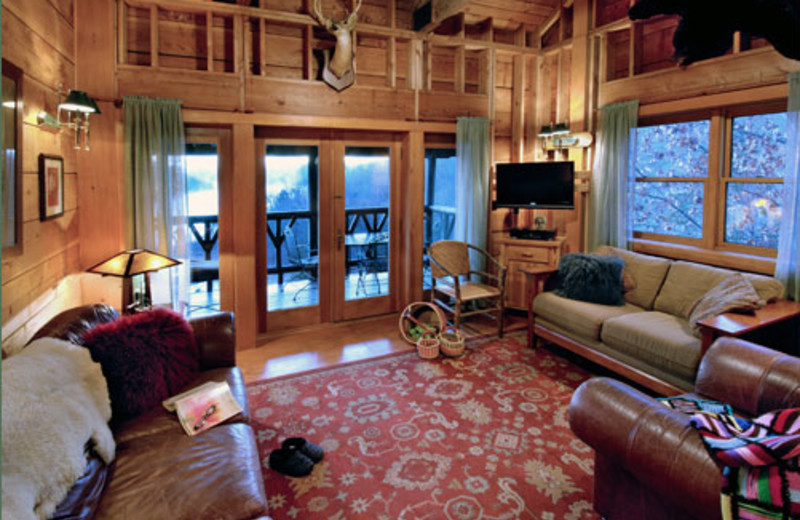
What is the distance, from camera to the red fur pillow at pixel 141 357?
2404 mm

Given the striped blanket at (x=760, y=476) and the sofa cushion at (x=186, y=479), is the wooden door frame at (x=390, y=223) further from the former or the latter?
the striped blanket at (x=760, y=476)

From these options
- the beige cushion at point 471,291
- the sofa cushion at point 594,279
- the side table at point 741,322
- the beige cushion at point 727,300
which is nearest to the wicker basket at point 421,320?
the beige cushion at point 471,291

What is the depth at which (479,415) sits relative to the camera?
3412mm

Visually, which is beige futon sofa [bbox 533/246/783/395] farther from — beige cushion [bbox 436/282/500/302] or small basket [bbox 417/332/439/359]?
small basket [bbox 417/332/439/359]

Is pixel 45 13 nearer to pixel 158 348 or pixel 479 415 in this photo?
pixel 158 348

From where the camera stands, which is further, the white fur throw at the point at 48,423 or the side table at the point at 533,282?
the side table at the point at 533,282

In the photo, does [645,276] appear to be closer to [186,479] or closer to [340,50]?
[340,50]

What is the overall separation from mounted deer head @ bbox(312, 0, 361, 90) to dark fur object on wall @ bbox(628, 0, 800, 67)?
3.31 meters

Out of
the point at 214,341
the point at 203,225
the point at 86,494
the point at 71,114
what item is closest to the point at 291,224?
the point at 203,225

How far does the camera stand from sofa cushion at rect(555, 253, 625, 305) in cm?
414

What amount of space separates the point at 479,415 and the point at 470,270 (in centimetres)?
227

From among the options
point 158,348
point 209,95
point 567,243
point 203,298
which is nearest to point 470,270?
point 567,243

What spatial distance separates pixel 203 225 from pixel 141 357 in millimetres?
2256

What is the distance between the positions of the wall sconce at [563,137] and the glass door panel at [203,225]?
3.20 m
